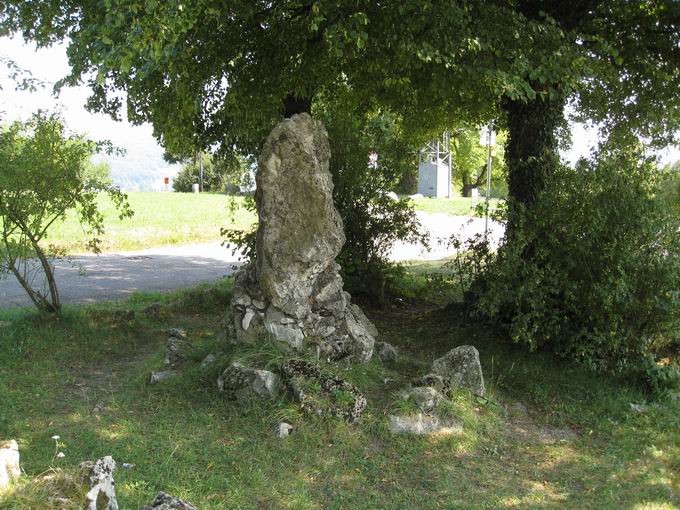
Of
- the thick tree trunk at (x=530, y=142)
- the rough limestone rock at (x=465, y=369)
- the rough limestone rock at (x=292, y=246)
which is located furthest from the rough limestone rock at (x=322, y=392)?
the thick tree trunk at (x=530, y=142)

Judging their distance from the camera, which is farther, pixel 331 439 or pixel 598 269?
pixel 598 269

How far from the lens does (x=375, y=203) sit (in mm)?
10648

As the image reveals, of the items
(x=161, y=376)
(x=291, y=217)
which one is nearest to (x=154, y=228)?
(x=161, y=376)

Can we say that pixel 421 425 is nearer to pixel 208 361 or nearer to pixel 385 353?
pixel 385 353

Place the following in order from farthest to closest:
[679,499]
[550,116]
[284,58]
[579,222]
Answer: [550,116] < [284,58] < [579,222] < [679,499]

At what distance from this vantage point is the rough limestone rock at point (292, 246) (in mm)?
6750

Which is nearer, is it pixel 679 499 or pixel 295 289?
pixel 679 499

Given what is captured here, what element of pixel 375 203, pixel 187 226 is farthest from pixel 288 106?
pixel 187 226

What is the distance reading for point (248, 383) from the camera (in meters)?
6.12

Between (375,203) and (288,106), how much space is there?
2261 mm

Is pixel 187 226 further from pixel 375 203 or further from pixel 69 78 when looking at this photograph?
pixel 69 78

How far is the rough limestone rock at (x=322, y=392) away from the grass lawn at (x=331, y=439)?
11 cm

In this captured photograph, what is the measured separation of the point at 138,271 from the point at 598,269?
33.5ft

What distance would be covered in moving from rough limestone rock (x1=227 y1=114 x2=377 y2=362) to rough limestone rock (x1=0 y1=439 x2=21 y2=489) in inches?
115
